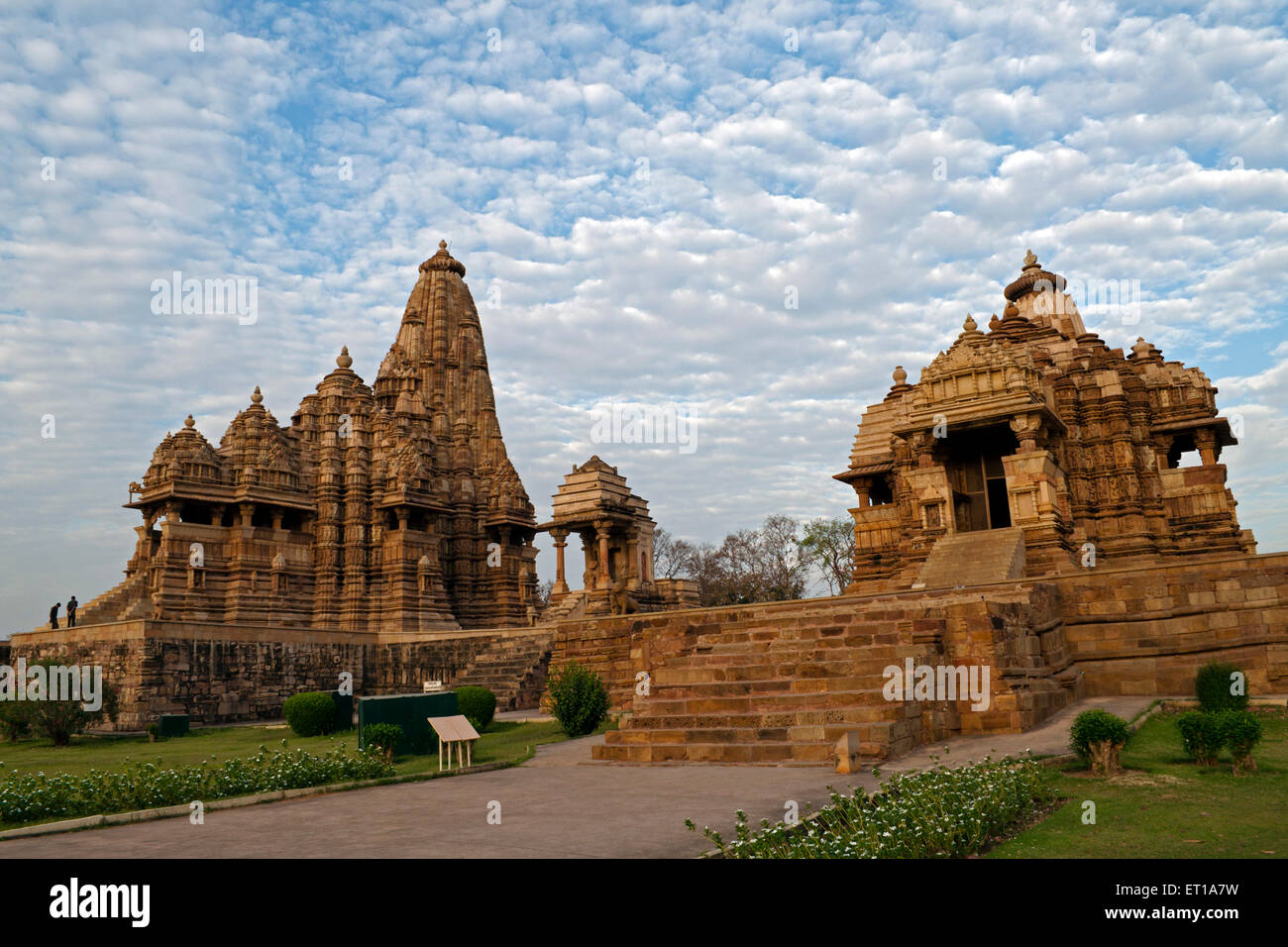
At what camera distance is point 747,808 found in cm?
757

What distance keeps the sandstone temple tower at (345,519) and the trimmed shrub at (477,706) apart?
1764cm

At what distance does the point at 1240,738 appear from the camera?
8.63 meters

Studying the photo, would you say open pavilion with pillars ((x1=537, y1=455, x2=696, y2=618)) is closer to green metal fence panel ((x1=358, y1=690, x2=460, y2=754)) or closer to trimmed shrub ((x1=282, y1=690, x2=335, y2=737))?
trimmed shrub ((x1=282, y1=690, x2=335, y2=737))

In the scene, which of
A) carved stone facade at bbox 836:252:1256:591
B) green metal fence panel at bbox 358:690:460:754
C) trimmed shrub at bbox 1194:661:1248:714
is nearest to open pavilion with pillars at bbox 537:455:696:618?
carved stone facade at bbox 836:252:1256:591

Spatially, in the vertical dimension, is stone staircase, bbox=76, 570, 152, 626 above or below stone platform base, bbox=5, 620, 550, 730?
above

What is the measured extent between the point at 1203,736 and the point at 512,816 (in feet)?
23.0

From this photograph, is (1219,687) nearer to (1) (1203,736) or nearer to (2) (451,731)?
(1) (1203,736)

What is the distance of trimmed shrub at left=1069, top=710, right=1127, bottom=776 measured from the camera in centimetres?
895

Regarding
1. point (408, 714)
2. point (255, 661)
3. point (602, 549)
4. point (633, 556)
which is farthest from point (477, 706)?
point (633, 556)

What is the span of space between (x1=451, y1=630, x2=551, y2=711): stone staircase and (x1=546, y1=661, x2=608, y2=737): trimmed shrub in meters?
8.65

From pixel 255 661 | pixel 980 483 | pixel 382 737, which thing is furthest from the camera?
pixel 255 661
